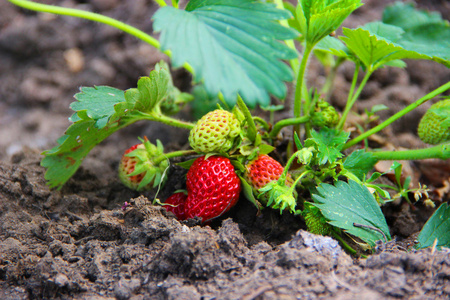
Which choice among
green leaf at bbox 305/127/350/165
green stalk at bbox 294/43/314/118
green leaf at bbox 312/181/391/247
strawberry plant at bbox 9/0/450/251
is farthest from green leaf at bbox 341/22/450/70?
green leaf at bbox 312/181/391/247

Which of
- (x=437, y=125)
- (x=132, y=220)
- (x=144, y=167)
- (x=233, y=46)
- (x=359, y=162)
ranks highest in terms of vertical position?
(x=233, y=46)

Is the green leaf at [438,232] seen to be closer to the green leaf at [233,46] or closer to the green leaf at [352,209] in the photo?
the green leaf at [352,209]

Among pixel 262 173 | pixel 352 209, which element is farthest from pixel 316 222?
pixel 262 173

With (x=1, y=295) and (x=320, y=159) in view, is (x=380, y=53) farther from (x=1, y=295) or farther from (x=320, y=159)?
(x=1, y=295)

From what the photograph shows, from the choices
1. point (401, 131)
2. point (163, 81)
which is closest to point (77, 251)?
point (163, 81)

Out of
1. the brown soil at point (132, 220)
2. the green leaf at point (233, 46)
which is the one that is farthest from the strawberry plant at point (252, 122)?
the brown soil at point (132, 220)

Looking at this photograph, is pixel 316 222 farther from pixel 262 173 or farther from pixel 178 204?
pixel 178 204
